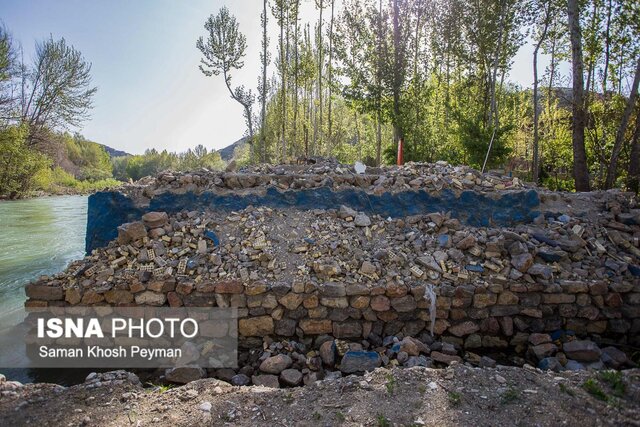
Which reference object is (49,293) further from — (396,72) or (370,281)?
(396,72)

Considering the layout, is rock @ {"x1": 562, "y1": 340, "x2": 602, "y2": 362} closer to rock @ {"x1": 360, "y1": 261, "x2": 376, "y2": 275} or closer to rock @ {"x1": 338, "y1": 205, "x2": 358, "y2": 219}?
rock @ {"x1": 360, "y1": 261, "x2": 376, "y2": 275}

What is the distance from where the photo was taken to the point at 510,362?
12.3 feet

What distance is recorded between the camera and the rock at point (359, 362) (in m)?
3.25

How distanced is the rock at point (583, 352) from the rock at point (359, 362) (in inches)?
77.5

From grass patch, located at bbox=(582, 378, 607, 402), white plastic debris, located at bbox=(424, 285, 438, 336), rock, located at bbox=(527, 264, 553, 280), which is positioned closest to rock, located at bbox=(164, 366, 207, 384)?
white plastic debris, located at bbox=(424, 285, 438, 336)

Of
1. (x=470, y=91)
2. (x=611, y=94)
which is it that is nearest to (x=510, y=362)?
(x=611, y=94)

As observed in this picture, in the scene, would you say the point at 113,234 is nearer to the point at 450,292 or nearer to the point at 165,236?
the point at 165,236

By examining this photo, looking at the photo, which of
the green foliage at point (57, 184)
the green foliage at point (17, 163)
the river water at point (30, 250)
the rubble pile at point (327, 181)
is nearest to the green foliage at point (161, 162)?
the green foliage at point (57, 184)

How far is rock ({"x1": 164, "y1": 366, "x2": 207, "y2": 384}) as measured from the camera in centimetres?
317

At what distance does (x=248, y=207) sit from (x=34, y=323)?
272 centimetres

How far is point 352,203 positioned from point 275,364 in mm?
2489

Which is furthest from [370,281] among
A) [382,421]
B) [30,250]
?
[30,250]

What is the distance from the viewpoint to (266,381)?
310cm

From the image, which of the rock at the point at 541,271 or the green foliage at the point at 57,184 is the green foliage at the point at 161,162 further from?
the rock at the point at 541,271
